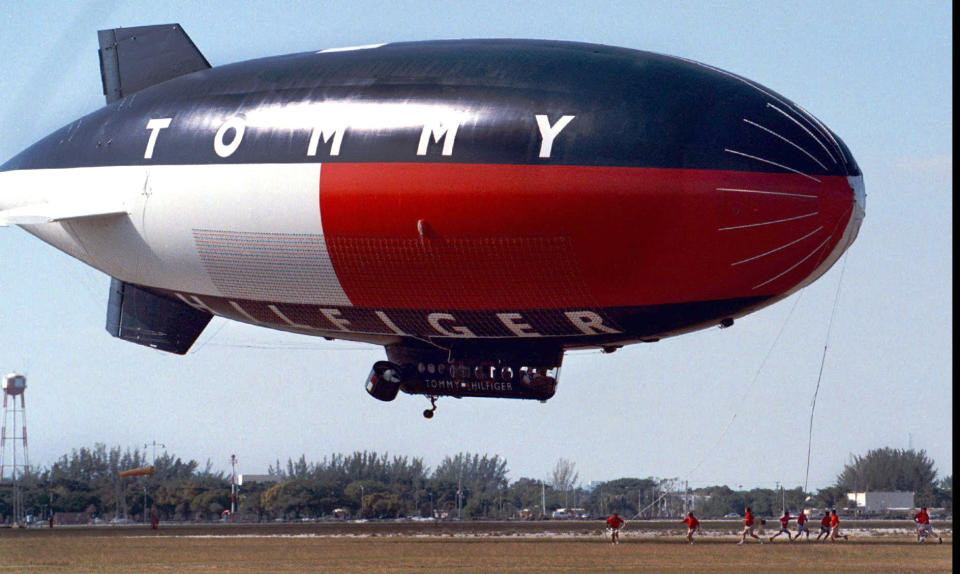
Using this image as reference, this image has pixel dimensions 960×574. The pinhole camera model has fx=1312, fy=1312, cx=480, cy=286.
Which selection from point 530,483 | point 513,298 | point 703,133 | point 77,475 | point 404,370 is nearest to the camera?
point 703,133

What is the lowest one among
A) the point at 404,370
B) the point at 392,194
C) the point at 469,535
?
the point at 469,535

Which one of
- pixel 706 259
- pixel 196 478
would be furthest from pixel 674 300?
pixel 196 478

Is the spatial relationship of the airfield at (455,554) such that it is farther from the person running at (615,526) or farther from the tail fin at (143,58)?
the tail fin at (143,58)

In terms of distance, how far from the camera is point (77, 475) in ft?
437

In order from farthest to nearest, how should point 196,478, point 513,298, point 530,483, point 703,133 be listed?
point 530,483, point 196,478, point 513,298, point 703,133

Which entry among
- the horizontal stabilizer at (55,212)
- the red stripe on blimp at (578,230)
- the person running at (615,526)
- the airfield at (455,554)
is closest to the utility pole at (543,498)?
the airfield at (455,554)

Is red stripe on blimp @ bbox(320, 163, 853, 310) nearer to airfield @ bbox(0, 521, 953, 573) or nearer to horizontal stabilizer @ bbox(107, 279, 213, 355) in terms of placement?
airfield @ bbox(0, 521, 953, 573)

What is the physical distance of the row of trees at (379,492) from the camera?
115375mm

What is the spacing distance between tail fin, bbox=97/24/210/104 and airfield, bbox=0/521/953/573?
16.5 metres

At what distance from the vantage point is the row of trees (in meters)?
115

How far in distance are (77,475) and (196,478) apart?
55.7ft

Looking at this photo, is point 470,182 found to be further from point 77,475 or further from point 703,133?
point 77,475

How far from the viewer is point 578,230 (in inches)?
1334

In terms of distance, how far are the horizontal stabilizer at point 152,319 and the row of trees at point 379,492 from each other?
4338 cm
